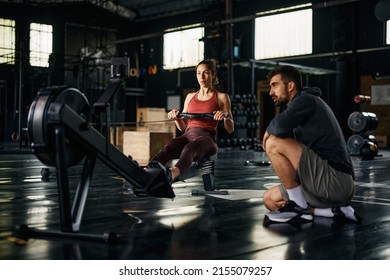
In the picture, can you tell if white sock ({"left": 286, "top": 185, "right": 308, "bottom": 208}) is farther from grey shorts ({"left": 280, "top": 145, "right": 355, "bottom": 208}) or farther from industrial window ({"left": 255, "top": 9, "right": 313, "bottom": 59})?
industrial window ({"left": 255, "top": 9, "right": 313, "bottom": 59})

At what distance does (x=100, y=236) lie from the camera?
1992 mm

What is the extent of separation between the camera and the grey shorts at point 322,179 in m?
2.40

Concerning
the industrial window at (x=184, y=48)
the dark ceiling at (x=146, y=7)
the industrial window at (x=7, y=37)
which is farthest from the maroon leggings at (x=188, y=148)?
the industrial window at (x=7, y=37)

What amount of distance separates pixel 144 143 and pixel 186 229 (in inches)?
193

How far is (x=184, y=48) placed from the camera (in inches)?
643

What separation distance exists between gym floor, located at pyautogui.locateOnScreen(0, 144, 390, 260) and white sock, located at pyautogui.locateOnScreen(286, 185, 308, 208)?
114 mm

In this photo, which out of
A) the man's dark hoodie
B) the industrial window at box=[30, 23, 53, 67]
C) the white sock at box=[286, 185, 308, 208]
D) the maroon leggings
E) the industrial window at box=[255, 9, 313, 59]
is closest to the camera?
the man's dark hoodie

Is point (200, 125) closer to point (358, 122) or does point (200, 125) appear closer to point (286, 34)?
point (358, 122)

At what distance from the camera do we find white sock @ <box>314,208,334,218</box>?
2.57 m

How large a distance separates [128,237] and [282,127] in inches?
35.0

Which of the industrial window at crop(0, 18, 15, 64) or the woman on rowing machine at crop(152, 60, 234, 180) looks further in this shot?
the industrial window at crop(0, 18, 15, 64)

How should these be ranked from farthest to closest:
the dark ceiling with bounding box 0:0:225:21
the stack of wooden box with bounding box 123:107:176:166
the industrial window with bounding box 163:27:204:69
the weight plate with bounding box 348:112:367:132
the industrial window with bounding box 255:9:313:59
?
the industrial window with bounding box 163:27:204:69
the dark ceiling with bounding box 0:0:225:21
the industrial window with bounding box 255:9:313:59
the weight plate with bounding box 348:112:367:132
the stack of wooden box with bounding box 123:107:176:166

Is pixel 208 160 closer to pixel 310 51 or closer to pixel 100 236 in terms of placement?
pixel 100 236

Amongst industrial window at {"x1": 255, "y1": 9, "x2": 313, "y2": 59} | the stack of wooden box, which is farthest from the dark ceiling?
the stack of wooden box
